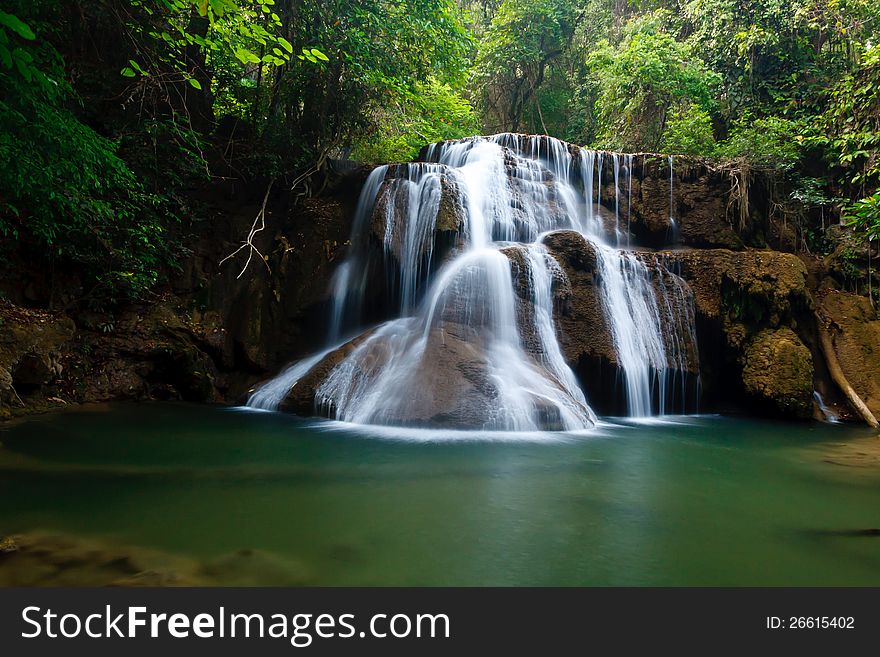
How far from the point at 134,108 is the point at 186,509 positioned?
8.71 meters

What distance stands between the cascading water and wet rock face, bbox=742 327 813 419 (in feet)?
3.42

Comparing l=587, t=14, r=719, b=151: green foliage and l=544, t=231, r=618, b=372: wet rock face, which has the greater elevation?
l=587, t=14, r=719, b=151: green foliage

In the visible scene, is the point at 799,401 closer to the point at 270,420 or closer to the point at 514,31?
the point at 270,420

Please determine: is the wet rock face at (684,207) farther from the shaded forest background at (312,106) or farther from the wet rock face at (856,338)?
the wet rock face at (856,338)

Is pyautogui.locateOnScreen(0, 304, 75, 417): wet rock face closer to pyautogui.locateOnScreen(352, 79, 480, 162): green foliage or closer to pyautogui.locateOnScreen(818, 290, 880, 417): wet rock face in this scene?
pyautogui.locateOnScreen(352, 79, 480, 162): green foliage

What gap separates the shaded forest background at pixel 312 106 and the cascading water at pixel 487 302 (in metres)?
2.28

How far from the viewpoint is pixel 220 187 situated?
1111 centimetres

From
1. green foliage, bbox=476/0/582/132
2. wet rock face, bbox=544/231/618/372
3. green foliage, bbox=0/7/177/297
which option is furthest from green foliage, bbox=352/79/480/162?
green foliage, bbox=0/7/177/297

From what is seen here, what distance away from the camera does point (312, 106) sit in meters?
11.0

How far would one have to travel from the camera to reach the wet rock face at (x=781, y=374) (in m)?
8.56

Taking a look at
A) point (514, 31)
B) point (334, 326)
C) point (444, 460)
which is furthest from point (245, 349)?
point (514, 31)

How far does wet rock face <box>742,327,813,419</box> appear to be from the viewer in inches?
337

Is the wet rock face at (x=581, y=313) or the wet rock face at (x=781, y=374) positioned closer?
the wet rock face at (x=581, y=313)

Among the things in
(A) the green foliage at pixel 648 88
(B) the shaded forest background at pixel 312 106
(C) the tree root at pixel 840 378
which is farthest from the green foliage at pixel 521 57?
(C) the tree root at pixel 840 378
